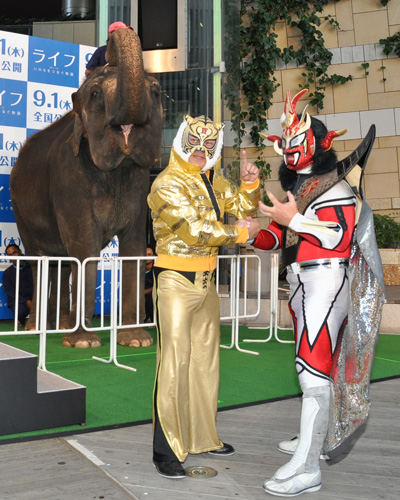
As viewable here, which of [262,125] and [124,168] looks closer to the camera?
[124,168]

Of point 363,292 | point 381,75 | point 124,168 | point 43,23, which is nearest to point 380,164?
point 381,75

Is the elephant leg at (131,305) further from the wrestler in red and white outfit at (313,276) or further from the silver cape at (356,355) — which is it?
the silver cape at (356,355)

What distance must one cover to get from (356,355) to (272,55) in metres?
11.5

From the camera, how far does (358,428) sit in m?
3.43

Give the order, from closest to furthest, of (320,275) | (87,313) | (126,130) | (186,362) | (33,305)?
(320,275) < (186,362) < (126,130) < (87,313) < (33,305)

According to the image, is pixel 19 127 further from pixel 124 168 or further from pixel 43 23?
pixel 43 23

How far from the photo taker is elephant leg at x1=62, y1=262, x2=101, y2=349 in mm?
6852

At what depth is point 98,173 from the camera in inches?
277

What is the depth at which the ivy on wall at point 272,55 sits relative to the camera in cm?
1394

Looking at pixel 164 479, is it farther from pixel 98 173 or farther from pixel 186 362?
pixel 98 173

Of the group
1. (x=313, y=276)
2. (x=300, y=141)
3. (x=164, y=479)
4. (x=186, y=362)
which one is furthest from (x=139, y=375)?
(x=300, y=141)

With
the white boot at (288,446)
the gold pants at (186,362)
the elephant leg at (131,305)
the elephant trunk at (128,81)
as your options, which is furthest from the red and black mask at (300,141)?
the elephant leg at (131,305)

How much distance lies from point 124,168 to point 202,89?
133 inches

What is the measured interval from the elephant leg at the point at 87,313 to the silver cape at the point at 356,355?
149 inches
